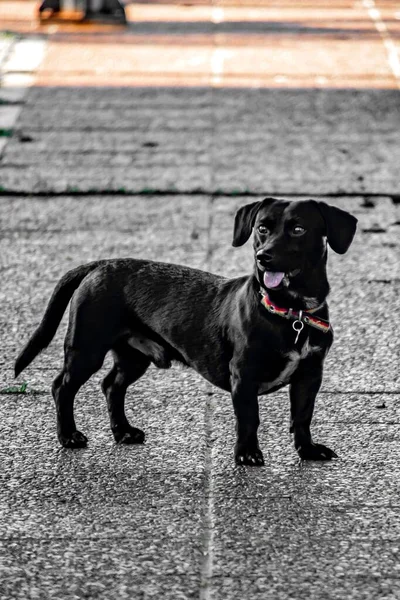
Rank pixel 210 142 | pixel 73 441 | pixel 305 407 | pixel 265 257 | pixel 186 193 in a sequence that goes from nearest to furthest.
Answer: pixel 265 257 < pixel 305 407 < pixel 73 441 < pixel 186 193 < pixel 210 142

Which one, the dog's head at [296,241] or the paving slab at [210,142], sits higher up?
the dog's head at [296,241]

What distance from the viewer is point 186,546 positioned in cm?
388

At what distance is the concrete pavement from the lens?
3818mm

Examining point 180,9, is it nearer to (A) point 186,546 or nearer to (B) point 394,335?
(B) point 394,335

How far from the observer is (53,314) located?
15.3 ft

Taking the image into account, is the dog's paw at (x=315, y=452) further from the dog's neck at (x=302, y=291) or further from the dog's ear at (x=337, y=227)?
the dog's ear at (x=337, y=227)

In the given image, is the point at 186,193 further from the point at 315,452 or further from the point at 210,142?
the point at 315,452

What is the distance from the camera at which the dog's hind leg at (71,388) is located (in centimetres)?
446

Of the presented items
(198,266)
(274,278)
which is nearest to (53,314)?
(274,278)

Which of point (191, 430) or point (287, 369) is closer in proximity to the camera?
point (287, 369)

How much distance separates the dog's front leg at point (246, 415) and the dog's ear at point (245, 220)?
0.48 metres

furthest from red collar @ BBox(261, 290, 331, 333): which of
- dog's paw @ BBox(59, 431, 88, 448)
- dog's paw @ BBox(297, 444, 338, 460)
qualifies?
dog's paw @ BBox(59, 431, 88, 448)

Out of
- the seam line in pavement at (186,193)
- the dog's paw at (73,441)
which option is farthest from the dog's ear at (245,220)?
the seam line in pavement at (186,193)

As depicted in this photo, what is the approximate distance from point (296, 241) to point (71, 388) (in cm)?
99
